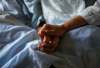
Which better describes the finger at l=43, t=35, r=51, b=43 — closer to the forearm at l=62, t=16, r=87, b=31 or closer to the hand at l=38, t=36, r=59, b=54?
the hand at l=38, t=36, r=59, b=54

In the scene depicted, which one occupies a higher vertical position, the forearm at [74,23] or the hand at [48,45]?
the forearm at [74,23]

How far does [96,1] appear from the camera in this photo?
101 centimetres

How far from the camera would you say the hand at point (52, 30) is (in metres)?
0.88

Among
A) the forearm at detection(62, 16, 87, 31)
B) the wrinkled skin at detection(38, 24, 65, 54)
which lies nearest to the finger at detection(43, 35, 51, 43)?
the wrinkled skin at detection(38, 24, 65, 54)

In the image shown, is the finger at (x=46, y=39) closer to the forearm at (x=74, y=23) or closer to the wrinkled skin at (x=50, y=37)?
the wrinkled skin at (x=50, y=37)

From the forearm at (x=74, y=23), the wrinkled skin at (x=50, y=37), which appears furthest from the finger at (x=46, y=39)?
the forearm at (x=74, y=23)

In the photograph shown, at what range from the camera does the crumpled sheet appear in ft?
2.63

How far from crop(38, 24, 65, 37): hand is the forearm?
0.03 metres

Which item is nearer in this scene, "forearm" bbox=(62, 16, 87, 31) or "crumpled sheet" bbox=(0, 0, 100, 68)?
"crumpled sheet" bbox=(0, 0, 100, 68)

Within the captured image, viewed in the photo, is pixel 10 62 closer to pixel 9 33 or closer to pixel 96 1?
pixel 9 33

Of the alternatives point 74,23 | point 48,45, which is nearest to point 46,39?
point 48,45

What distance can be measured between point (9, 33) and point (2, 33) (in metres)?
0.03

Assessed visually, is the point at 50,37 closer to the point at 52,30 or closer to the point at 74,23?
the point at 52,30

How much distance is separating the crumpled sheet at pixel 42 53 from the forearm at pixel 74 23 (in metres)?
0.04
